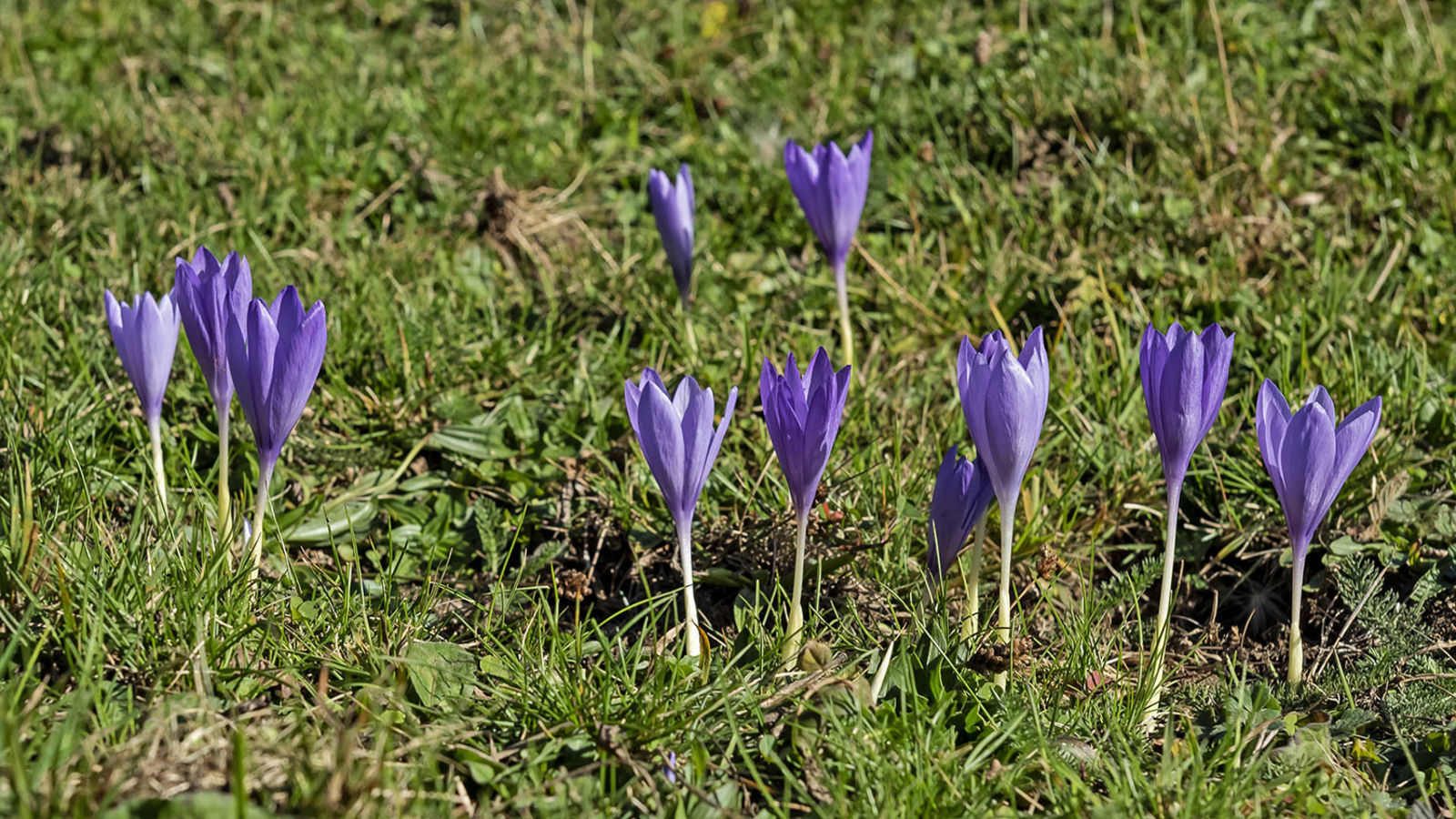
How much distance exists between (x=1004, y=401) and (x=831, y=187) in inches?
45.2

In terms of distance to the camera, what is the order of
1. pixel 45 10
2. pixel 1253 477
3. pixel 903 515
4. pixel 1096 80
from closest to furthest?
pixel 903 515
pixel 1253 477
pixel 1096 80
pixel 45 10

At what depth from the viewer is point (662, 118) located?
4.36 m

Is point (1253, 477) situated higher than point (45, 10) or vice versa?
point (45, 10)

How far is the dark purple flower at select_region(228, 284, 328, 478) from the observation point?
2087 millimetres

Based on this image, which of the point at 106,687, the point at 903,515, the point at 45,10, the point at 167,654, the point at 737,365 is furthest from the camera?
the point at 45,10

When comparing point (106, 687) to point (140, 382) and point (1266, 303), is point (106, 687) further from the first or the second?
point (1266, 303)

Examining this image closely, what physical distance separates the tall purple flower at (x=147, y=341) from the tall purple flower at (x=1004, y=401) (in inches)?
54.5

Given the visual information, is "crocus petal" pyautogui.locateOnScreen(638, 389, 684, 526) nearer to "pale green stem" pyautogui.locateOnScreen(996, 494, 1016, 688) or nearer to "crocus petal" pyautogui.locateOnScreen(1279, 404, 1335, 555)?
"pale green stem" pyautogui.locateOnScreen(996, 494, 1016, 688)

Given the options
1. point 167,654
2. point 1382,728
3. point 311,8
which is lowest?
point 1382,728

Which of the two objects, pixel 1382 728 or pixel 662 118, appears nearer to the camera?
pixel 1382 728

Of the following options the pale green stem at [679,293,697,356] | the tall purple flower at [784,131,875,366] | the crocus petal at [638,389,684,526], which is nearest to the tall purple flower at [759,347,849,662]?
the crocus petal at [638,389,684,526]

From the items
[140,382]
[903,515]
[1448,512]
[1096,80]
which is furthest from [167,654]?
[1096,80]

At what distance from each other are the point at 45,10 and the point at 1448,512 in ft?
15.9

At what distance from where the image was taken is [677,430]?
6.68ft
